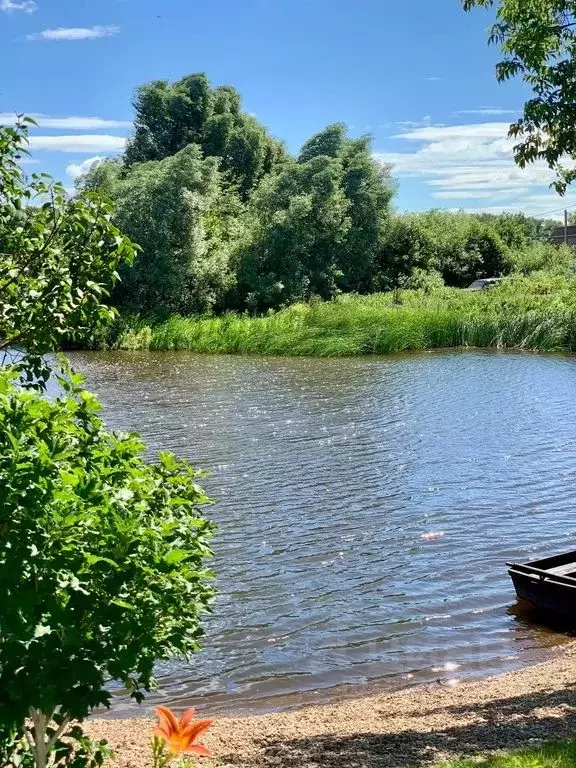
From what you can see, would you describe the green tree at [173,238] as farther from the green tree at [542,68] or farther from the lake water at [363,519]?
the green tree at [542,68]

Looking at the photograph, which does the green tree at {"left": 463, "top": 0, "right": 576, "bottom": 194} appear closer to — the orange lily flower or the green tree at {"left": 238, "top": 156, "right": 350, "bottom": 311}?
the orange lily flower

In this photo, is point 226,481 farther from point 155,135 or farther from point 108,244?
point 155,135

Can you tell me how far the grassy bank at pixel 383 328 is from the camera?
38469 mm

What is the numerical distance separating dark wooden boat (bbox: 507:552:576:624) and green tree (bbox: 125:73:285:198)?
48.0 m

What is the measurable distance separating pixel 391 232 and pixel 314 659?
154 ft

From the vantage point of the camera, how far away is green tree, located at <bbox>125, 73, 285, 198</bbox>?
57344mm

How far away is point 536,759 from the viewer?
5.41m

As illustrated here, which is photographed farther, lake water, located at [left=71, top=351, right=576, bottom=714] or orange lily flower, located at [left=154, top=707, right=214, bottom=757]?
lake water, located at [left=71, top=351, right=576, bottom=714]

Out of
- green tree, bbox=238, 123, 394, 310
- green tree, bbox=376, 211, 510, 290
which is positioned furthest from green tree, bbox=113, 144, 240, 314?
green tree, bbox=376, 211, 510, 290

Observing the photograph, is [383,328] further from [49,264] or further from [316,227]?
[49,264]

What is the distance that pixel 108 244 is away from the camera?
239 inches

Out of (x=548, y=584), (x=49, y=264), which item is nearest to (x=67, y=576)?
(x=49, y=264)

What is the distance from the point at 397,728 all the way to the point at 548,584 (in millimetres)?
4057

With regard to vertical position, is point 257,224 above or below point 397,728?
above
